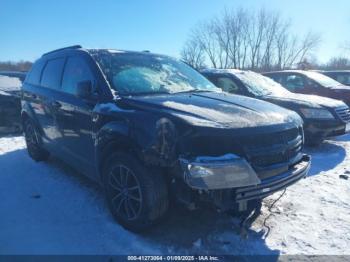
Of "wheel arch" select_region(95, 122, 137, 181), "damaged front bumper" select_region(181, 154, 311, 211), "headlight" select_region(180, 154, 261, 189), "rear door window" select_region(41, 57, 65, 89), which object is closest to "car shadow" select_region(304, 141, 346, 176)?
"damaged front bumper" select_region(181, 154, 311, 211)

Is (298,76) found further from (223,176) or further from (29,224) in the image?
(29,224)

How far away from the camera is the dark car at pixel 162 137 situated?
248cm

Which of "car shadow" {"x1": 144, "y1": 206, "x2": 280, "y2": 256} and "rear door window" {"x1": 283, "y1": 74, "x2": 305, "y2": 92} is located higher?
"rear door window" {"x1": 283, "y1": 74, "x2": 305, "y2": 92}

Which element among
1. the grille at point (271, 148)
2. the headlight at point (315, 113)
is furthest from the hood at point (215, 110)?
the headlight at point (315, 113)

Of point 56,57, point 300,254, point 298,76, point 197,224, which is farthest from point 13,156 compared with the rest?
point 298,76

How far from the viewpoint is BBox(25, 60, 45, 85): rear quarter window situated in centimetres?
519

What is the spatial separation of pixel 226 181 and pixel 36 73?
171 inches

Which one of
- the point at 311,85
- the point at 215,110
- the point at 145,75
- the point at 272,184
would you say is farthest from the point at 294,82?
the point at 272,184

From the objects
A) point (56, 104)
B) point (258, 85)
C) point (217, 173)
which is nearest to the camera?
point (217, 173)

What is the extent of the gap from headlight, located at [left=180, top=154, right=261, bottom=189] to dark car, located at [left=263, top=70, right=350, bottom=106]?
24.0 feet

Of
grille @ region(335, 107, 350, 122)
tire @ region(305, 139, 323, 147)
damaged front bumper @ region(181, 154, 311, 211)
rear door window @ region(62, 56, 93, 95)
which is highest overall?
rear door window @ region(62, 56, 93, 95)

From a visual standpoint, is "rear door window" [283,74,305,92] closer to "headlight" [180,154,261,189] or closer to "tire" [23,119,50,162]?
"tire" [23,119,50,162]

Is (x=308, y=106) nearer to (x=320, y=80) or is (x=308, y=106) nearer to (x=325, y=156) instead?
(x=325, y=156)

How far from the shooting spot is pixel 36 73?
5320 mm
